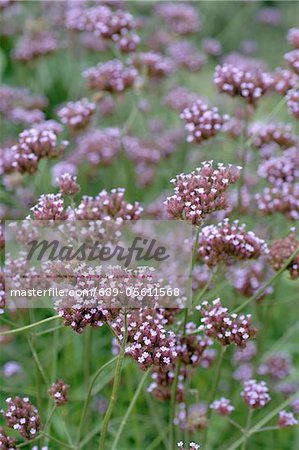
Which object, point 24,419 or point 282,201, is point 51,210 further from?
point 282,201

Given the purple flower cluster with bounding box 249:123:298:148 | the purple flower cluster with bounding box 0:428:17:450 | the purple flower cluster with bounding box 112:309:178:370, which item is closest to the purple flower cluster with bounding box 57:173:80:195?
the purple flower cluster with bounding box 112:309:178:370

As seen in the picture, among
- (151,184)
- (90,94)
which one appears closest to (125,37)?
(151,184)

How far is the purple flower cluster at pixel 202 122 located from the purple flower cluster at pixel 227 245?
58 centimetres

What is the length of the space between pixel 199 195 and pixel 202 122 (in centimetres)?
84

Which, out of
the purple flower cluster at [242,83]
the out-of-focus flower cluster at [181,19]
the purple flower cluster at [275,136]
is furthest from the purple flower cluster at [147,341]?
the out-of-focus flower cluster at [181,19]

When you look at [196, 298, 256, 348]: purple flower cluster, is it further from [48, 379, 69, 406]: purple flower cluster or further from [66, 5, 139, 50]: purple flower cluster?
[66, 5, 139, 50]: purple flower cluster

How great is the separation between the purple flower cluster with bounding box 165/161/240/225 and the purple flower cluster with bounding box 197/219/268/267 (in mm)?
214

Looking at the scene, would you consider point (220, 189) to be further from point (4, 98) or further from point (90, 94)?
point (90, 94)

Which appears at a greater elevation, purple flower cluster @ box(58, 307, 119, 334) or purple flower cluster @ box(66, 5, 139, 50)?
purple flower cluster @ box(66, 5, 139, 50)

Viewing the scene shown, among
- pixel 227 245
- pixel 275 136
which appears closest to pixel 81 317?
pixel 227 245

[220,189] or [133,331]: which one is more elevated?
[220,189]

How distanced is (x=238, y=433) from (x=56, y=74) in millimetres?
3759

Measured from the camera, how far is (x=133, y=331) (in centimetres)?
212

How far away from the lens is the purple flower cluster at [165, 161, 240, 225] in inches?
86.7
